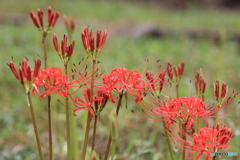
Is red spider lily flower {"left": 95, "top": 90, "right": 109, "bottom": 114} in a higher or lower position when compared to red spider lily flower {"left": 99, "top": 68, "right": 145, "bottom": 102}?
→ lower

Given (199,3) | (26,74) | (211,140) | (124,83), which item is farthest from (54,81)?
(199,3)

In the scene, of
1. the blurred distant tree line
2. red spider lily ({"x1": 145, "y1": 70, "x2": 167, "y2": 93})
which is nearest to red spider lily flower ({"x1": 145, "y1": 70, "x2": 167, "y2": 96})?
red spider lily ({"x1": 145, "y1": 70, "x2": 167, "y2": 93})

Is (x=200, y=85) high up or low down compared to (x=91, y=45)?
down

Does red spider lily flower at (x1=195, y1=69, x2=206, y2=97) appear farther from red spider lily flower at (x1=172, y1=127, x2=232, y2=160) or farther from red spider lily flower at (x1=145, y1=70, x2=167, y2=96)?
red spider lily flower at (x1=172, y1=127, x2=232, y2=160)

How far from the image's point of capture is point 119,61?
5238 mm

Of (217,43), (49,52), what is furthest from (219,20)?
(49,52)

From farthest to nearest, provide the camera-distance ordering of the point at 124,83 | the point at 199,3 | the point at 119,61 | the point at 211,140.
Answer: the point at 199,3 → the point at 119,61 → the point at 124,83 → the point at 211,140

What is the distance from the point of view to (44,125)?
3.40m

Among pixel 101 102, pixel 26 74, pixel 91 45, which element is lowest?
pixel 101 102

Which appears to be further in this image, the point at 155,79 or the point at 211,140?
the point at 155,79

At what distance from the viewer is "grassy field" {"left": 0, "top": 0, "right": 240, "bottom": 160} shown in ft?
9.19

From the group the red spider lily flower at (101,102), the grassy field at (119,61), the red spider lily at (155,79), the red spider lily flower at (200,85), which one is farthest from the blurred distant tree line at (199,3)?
the red spider lily flower at (101,102)

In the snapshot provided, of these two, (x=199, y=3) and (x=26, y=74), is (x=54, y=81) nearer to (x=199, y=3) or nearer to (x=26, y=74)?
(x=26, y=74)

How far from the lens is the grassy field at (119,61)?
280 centimetres
